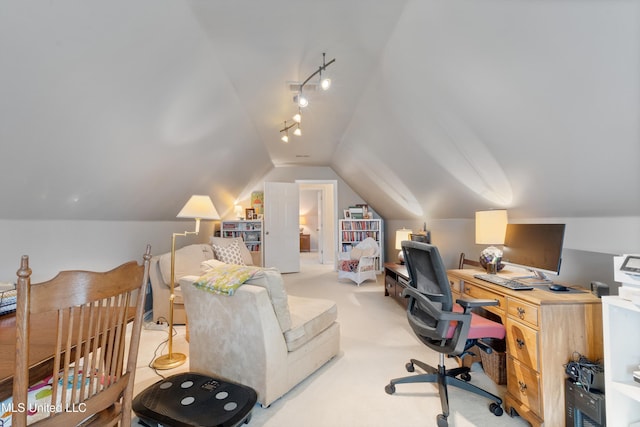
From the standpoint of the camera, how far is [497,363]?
208cm

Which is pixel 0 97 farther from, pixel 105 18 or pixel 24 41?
pixel 105 18

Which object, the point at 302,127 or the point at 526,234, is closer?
the point at 526,234

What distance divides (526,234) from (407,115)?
56.0 inches

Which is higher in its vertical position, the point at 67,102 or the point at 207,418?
the point at 67,102

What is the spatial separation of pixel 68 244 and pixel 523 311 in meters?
3.54

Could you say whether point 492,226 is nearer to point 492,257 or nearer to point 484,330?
point 492,257

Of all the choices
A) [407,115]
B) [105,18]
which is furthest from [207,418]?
[407,115]

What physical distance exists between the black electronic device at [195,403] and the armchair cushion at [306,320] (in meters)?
0.39

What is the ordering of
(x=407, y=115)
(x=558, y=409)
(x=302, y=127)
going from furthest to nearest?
1. (x=302, y=127)
2. (x=407, y=115)
3. (x=558, y=409)

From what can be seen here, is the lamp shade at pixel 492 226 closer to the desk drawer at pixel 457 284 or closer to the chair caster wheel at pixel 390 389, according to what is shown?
the desk drawer at pixel 457 284

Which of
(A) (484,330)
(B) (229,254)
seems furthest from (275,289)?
(B) (229,254)

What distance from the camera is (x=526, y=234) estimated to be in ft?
6.98

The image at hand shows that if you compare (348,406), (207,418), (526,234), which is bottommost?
(348,406)

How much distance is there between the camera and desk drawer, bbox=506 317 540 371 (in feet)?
5.19
